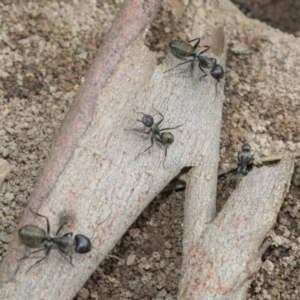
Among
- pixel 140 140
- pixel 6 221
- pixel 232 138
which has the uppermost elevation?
A: pixel 140 140

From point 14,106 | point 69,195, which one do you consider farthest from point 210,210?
point 14,106

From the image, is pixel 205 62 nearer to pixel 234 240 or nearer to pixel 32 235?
pixel 234 240

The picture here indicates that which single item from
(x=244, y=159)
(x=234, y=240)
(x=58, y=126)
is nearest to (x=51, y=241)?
(x=234, y=240)

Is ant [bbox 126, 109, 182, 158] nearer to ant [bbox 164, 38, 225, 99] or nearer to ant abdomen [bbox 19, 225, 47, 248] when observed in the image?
ant [bbox 164, 38, 225, 99]

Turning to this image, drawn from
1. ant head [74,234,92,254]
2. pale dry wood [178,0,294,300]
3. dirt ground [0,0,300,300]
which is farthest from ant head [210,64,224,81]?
ant head [74,234,92,254]

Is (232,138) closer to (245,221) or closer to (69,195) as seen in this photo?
(245,221)

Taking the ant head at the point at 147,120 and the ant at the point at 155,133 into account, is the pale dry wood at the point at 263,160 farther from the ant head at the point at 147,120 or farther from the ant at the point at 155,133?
the ant head at the point at 147,120

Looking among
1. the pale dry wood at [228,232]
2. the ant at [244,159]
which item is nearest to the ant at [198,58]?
the ant at [244,159]
